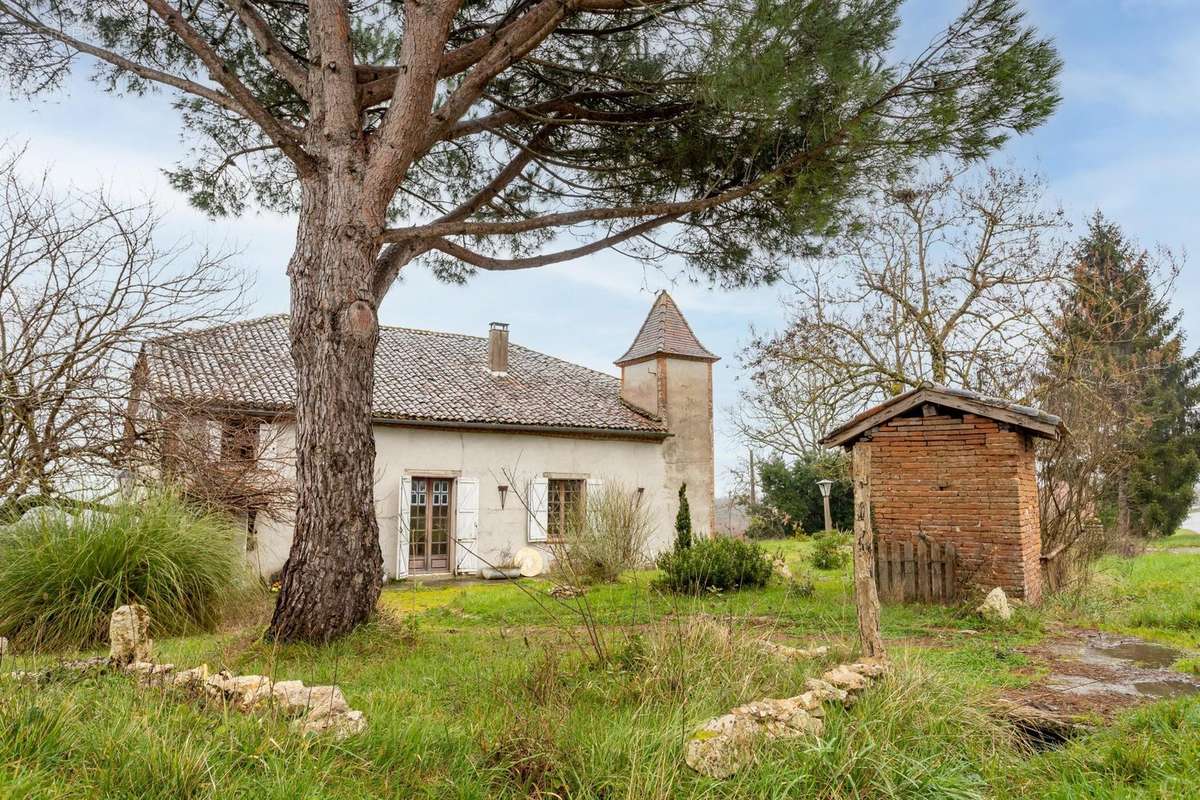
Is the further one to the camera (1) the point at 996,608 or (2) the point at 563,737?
(1) the point at 996,608

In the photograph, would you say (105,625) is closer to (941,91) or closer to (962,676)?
(962,676)

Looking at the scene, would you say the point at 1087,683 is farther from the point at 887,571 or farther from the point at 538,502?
the point at 538,502

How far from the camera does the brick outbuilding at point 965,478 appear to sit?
8.84 metres

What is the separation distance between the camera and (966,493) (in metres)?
9.20

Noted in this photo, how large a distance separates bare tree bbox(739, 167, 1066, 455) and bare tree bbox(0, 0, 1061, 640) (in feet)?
22.7

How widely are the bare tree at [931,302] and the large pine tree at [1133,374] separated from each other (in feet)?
2.71

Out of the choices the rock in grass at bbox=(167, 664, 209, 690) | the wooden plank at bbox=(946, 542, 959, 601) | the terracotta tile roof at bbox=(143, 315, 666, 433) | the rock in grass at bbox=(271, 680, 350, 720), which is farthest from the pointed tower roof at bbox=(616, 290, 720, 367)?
the rock in grass at bbox=(271, 680, 350, 720)

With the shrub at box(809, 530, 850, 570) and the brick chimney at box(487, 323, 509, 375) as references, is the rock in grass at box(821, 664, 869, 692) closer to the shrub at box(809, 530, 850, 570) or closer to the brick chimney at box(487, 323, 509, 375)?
the shrub at box(809, 530, 850, 570)

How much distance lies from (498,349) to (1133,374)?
575 inches

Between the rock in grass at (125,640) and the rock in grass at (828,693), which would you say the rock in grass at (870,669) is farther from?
the rock in grass at (125,640)

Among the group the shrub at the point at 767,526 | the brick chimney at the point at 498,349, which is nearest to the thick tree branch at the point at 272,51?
the brick chimney at the point at 498,349

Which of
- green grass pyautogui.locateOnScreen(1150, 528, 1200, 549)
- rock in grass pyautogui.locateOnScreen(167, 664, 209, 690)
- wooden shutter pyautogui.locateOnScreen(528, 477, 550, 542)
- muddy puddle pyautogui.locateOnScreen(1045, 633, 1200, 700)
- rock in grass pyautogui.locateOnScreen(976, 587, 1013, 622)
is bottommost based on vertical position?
green grass pyautogui.locateOnScreen(1150, 528, 1200, 549)

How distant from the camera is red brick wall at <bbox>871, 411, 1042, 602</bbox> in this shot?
8852mm

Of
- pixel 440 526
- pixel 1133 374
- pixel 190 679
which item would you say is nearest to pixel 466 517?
pixel 440 526
